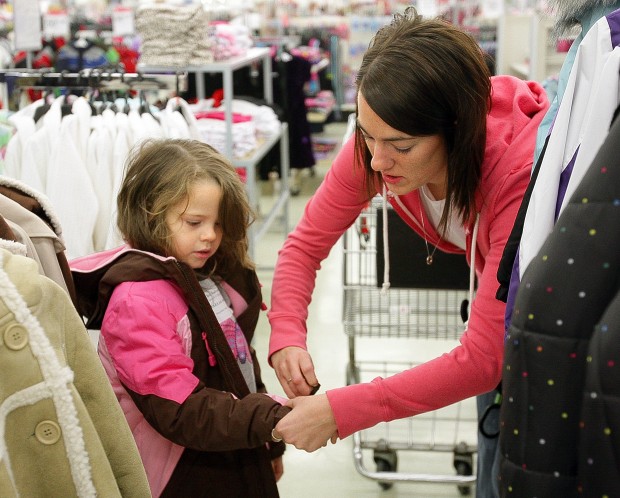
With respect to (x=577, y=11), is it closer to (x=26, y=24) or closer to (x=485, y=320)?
(x=485, y=320)

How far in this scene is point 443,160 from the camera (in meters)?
1.73

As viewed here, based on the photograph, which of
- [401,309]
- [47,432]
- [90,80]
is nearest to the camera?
[47,432]

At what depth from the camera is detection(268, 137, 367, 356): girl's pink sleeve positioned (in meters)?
2.05

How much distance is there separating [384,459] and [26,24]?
225cm

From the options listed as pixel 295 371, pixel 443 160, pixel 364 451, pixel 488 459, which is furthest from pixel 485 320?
pixel 364 451

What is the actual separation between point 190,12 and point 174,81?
1074 millimetres

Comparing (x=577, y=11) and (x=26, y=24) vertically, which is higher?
(x=577, y=11)

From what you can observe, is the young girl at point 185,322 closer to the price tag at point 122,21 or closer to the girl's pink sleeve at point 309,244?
the girl's pink sleeve at point 309,244

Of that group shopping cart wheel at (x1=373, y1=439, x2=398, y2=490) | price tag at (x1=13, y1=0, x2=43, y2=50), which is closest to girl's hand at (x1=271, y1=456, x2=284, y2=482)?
shopping cart wheel at (x1=373, y1=439, x2=398, y2=490)

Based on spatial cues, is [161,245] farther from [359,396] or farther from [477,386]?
[477,386]

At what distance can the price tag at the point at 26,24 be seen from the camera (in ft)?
11.2

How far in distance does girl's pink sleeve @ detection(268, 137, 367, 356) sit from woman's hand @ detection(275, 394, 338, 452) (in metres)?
0.28

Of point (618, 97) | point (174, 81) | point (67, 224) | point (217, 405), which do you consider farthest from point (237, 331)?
point (174, 81)

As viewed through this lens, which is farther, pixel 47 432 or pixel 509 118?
pixel 509 118
